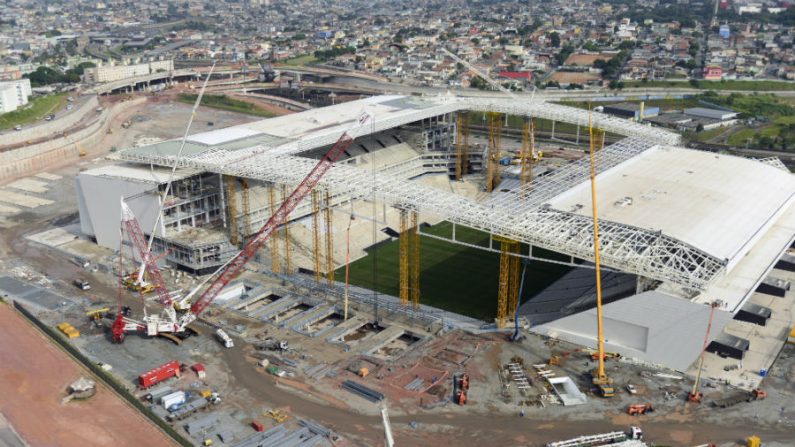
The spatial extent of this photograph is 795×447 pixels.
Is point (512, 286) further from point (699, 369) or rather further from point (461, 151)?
point (461, 151)

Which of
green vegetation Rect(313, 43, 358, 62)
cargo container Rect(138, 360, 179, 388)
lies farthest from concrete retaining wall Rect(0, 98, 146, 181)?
green vegetation Rect(313, 43, 358, 62)

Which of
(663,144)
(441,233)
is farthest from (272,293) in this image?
(663,144)

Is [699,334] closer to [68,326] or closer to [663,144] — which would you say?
[663,144]

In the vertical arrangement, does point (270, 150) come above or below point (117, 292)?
above

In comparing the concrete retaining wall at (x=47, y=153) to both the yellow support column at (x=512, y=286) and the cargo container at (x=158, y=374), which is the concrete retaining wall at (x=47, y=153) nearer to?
the cargo container at (x=158, y=374)

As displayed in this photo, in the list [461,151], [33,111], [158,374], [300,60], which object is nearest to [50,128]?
[33,111]
